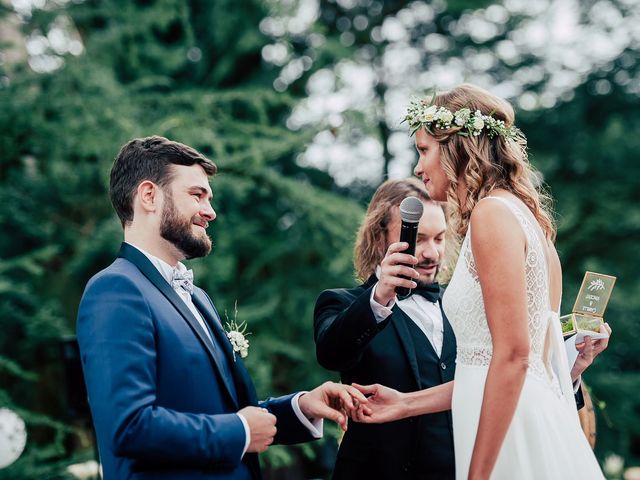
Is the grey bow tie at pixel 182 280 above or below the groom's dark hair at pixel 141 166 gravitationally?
below

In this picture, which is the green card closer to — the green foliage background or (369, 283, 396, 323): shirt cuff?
(369, 283, 396, 323): shirt cuff

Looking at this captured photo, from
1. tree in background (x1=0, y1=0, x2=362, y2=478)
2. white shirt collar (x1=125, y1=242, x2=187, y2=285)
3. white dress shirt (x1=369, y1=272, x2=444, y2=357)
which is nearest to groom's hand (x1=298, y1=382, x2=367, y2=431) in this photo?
white dress shirt (x1=369, y1=272, x2=444, y2=357)

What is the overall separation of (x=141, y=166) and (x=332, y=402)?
1153mm

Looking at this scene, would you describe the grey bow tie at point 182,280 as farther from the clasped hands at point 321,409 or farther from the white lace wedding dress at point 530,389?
the white lace wedding dress at point 530,389

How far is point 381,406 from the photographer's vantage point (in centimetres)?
259

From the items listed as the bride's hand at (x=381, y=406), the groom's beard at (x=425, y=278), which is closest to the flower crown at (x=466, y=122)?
the groom's beard at (x=425, y=278)

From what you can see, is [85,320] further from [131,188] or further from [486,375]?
[486,375]

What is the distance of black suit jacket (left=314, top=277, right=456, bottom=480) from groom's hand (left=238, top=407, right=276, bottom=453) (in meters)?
0.55

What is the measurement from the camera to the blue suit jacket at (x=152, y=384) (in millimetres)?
1943

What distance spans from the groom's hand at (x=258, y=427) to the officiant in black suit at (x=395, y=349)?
548 mm

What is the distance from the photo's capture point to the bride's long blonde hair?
2346mm

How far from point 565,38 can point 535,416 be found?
1013cm

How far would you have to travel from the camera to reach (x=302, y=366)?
8.13m

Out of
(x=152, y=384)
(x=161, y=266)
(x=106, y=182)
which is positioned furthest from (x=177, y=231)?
(x=106, y=182)
